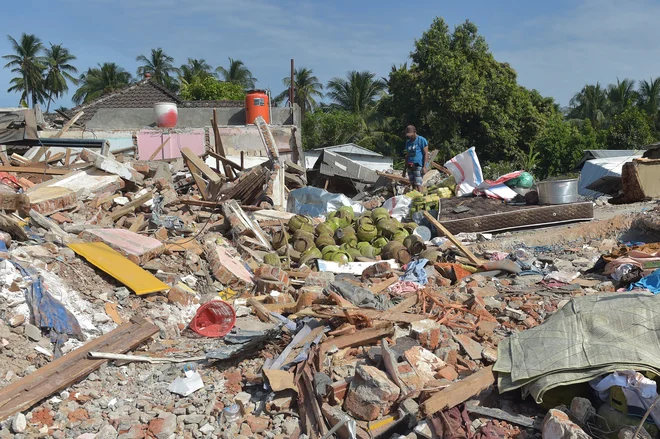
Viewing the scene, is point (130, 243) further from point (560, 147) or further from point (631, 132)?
point (631, 132)

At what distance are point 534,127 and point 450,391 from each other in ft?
78.4

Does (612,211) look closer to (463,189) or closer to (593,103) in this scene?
(463,189)

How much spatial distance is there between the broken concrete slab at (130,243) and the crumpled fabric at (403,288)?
2.94 meters

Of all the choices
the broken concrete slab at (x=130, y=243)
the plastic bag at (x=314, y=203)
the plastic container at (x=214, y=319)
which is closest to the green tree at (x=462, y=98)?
the plastic bag at (x=314, y=203)

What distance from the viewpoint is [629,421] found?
3143 millimetres

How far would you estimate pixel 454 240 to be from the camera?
8.45 meters

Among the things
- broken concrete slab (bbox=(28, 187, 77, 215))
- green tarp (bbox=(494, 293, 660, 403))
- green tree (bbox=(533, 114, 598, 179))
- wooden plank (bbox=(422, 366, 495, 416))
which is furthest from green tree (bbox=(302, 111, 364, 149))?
wooden plank (bbox=(422, 366, 495, 416))

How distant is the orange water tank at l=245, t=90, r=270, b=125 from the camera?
1647cm

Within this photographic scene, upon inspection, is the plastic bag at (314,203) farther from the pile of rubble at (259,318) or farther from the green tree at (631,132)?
the green tree at (631,132)

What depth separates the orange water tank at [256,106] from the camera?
54.0 feet

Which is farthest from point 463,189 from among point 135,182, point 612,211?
point 135,182

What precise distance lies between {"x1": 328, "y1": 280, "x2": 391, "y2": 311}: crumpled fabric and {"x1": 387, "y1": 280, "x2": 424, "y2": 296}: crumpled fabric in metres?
0.60

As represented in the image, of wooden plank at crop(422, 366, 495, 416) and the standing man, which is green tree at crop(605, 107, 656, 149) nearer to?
the standing man

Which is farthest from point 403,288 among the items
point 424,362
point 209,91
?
point 209,91
